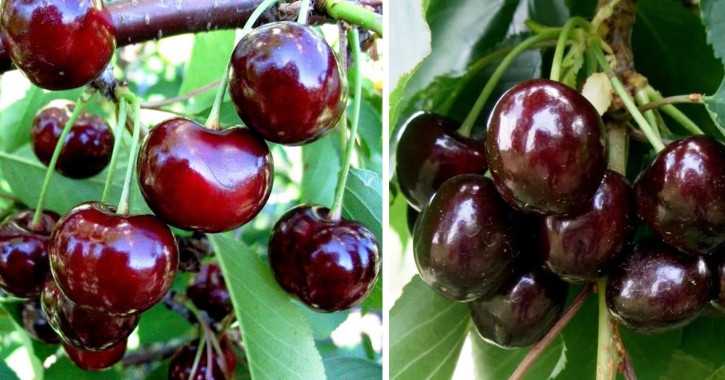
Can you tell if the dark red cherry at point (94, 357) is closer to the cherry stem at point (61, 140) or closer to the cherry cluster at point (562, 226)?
the cherry stem at point (61, 140)

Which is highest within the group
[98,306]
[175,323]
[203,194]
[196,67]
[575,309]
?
[203,194]

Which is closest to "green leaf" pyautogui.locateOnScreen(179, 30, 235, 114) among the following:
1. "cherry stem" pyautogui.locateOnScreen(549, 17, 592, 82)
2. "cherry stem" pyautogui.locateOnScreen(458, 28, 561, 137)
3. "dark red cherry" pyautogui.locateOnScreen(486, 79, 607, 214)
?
"cherry stem" pyautogui.locateOnScreen(458, 28, 561, 137)

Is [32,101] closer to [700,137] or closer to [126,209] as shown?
[126,209]

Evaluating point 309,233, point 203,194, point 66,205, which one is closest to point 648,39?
point 309,233

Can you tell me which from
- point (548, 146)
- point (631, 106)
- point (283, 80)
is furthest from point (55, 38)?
point (631, 106)

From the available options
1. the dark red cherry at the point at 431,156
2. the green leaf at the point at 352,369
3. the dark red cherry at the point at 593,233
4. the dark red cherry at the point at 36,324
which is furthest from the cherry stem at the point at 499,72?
the dark red cherry at the point at 36,324

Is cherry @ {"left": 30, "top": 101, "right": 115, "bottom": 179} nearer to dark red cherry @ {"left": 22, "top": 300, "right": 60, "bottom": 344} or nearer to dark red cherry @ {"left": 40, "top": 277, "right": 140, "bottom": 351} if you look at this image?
dark red cherry @ {"left": 22, "top": 300, "right": 60, "bottom": 344}

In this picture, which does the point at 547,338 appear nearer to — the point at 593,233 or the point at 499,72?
the point at 593,233
